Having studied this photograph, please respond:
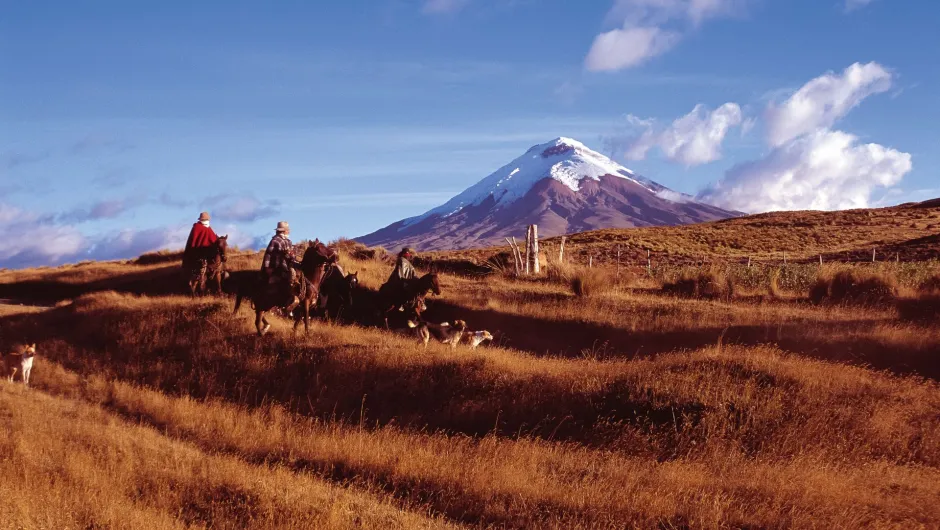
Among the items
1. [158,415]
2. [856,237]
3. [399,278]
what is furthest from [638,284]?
[856,237]

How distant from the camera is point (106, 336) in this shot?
65.9 feet

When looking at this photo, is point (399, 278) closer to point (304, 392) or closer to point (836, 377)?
point (304, 392)

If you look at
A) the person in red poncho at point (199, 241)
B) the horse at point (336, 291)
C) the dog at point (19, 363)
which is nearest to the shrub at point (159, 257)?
the person in red poncho at point (199, 241)

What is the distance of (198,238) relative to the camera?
23.6m

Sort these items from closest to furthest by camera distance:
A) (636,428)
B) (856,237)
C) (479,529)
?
(479,529) < (636,428) < (856,237)

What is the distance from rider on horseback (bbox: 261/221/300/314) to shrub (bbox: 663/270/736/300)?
12.8 m

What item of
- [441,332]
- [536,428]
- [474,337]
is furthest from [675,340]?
[536,428]

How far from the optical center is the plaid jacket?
17.6 m

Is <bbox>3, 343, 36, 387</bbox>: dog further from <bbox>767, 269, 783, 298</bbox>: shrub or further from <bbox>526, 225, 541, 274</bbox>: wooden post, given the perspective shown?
<bbox>767, 269, 783, 298</bbox>: shrub

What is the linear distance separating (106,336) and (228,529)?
14255 millimetres

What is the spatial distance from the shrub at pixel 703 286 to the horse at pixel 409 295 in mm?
9002

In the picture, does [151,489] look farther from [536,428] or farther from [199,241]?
[199,241]

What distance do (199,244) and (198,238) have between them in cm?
21

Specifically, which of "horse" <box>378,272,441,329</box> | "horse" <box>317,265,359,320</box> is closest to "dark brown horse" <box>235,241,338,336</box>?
"horse" <box>378,272,441,329</box>
